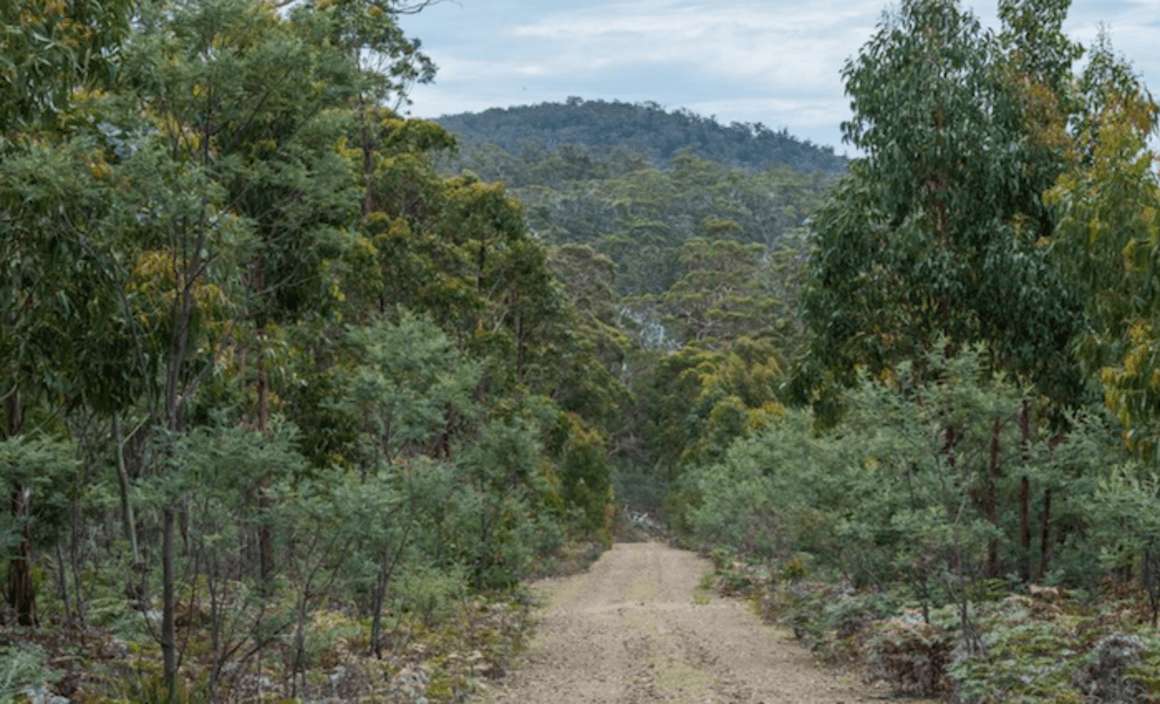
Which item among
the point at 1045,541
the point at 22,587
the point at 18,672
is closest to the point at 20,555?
the point at 22,587

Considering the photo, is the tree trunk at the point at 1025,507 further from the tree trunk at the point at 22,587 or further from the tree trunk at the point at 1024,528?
the tree trunk at the point at 22,587

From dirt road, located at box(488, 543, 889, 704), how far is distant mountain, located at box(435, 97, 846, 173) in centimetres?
12960

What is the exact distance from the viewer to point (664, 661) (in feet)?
37.7

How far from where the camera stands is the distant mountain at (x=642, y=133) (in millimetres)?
151625

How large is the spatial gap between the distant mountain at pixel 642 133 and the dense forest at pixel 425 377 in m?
130

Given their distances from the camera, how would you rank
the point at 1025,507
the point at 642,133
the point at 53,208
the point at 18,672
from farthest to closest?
1. the point at 642,133
2. the point at 1025,507
3. the point at 53,208
4. the point at 18,672

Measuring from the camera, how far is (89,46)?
19.2 feet

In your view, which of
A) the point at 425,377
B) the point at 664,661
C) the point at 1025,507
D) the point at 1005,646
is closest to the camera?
the point at 1005,646

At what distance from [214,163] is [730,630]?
1080 centimetres

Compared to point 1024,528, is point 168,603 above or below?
above

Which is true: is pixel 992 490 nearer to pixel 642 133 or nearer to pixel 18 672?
pixel 18 672

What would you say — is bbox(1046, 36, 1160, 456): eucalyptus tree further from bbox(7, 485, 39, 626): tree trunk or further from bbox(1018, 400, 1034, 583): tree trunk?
bbox(7, 485, 39, 626): tree trunk

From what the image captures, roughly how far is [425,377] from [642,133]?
155755mm

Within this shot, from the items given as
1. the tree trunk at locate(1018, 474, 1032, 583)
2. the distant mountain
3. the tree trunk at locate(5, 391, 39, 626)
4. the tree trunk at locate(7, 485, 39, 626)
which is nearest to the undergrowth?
the tree trunk at locate(1018, 474, 1032, 583)
